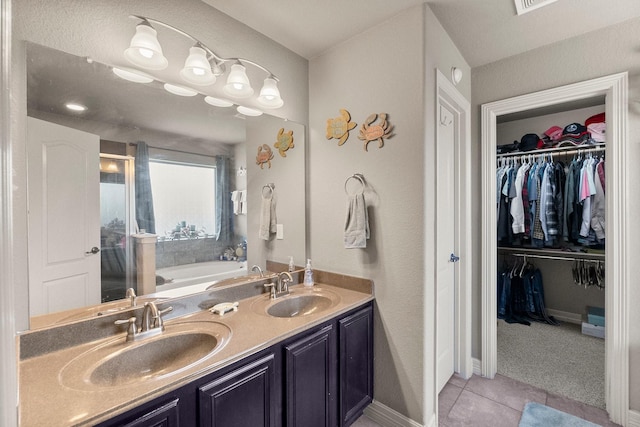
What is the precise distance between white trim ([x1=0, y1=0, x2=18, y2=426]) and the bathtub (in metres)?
1.05

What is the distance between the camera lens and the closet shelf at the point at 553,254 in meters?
3.04

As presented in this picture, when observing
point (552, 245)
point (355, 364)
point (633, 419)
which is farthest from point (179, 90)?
point (552, 245)

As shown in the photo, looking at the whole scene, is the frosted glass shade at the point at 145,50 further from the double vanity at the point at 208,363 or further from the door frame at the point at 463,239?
the door frame at the point at 463,239

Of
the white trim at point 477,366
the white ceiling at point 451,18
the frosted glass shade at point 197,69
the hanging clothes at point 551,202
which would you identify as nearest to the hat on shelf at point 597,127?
the hanging clothes at point 551,202

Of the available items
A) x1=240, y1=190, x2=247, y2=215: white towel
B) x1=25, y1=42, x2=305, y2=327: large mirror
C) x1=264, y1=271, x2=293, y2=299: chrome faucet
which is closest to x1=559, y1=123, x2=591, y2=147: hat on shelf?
x1=25, y1=42, x2=305, y2=327: large mirror

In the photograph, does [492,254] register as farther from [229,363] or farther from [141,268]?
[141,268]

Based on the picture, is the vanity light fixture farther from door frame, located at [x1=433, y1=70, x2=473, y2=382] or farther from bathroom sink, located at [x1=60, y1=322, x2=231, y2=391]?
door frame, located at [x1=433, y1=70, x2=473, y2=382]

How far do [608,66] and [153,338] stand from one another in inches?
121

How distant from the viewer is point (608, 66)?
1880 mm

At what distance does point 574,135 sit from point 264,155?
128 inches

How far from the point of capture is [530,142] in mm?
3277

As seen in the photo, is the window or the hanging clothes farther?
the hanging clothes

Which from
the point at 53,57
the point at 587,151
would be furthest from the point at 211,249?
the point at 587,151

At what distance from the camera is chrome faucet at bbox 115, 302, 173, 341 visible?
123 cm
